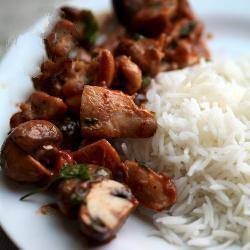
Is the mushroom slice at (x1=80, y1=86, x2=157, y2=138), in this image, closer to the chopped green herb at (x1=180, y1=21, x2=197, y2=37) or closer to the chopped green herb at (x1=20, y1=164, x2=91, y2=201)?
the chopped green herb at (x1=20, y1=164, x2=91, y2=201)

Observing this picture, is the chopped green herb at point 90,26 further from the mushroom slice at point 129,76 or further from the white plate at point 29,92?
the mushroom slice at point 129,76

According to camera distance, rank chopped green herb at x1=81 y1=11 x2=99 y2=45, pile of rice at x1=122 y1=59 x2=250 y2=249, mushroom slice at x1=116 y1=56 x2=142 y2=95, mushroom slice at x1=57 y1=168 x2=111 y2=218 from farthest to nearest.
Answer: chopped green herb at x1=81 y1=11 x2=99 y2=45, mushroom slice at x1=116 y1=56 x2=142 y2=95, pile of rice at x1=122 y1=59 x2=250 y2=249, mushroom slice at x1=57 y1=168 x2=111 y2=218

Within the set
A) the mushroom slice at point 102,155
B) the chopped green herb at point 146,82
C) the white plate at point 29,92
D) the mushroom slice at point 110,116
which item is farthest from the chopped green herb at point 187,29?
the mushroom slice at point 102,155

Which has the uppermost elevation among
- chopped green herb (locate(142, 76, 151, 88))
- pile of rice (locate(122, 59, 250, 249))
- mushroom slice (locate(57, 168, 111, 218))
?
mushroom slice (locate(57, 168, 111, 218))

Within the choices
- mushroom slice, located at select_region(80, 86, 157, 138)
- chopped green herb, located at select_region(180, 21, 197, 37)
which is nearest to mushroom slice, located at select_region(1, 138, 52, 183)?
mushroom slice, located at select_region(80, 86, 157, 138)

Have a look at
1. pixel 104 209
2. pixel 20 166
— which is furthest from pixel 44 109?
pixel 104 209

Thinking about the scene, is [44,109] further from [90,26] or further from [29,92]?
[90,26]
